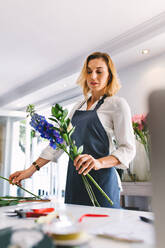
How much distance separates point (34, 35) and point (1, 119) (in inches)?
77.8

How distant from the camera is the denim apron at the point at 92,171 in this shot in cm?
103

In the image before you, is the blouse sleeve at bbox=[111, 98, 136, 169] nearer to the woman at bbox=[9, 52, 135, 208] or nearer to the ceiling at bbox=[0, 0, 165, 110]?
the woman at bbox=[9, 52, 135, 208]

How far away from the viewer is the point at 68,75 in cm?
356

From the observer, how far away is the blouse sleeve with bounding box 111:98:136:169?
952mm

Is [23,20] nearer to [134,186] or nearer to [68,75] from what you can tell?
[68,75]

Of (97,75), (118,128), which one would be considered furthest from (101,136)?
(97,75)

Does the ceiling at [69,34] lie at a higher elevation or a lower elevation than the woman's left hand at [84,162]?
higher

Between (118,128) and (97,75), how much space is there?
1.13ft

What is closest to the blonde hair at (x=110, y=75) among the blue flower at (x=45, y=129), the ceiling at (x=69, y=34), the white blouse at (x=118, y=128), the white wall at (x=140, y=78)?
the white blouse at (x=118, y=128)

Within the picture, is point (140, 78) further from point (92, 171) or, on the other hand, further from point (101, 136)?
point (92, 171)

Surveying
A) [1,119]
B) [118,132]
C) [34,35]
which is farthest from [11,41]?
[118,132]

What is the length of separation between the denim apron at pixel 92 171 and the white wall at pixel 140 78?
1814 mm

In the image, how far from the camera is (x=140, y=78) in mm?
3043

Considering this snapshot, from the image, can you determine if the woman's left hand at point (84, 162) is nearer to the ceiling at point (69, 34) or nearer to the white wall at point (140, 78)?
the ceiling at point (69, 34)
